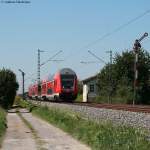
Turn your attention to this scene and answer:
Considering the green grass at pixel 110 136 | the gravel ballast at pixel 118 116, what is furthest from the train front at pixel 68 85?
the green grass at pixel 110 136

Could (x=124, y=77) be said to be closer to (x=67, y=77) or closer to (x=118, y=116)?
(x=67, y=77)

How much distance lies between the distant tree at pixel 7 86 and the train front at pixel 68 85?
23.2 meters

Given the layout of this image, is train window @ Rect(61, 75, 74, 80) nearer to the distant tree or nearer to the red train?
the red train

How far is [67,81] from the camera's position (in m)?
58.2

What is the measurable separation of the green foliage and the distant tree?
477 inches

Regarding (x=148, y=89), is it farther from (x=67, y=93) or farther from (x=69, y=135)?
(x=69, y=135)

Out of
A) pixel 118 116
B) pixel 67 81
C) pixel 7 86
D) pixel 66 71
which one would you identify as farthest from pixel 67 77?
pixel 118 116

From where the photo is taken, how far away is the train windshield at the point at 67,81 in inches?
2283

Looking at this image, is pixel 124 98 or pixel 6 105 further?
pixel 6 105

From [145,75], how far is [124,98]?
752cm

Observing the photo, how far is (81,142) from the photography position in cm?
2405

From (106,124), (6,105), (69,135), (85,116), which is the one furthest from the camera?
(6,105)

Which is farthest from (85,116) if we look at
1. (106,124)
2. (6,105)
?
(6,105)

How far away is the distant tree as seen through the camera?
3216 inches
